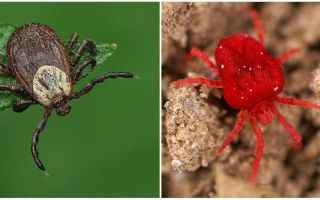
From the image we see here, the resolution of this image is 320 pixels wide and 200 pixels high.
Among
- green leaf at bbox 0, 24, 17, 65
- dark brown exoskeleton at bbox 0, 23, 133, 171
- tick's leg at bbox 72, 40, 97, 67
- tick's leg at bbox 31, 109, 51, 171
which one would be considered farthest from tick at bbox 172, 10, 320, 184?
green leaf at bbox 0, 24, 17, 65

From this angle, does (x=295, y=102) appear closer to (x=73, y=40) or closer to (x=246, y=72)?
(x=246, y=72)

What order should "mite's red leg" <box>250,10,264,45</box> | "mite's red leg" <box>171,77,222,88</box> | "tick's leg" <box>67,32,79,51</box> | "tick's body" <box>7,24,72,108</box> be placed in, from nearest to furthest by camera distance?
"mite's red leg" <box>171,77,222,88</box>
"tick's body" <box>7,24,72,108</box>
"tick's leg" <box>67,32,79,51</box>
"mite's red leg" <box>250,10,264,45</box>

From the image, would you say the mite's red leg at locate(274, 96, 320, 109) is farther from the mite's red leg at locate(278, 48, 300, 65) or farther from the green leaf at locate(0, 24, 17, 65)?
the green leaf at locate(0, 24, 17, 65)

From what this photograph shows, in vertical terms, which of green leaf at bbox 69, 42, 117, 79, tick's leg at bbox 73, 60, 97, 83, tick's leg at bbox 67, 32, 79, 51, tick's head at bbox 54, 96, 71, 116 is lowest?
tick's head at bbox 54, 96, 71, 116

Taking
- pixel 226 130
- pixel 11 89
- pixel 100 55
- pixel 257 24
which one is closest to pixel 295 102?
pixel 226 130

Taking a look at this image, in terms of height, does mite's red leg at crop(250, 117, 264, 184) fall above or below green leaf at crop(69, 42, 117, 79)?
below

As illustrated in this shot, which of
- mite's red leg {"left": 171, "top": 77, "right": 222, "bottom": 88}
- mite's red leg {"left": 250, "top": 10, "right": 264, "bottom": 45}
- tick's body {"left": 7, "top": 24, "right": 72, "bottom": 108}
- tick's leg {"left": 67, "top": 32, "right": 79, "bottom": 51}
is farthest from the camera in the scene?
mite's red leg {"left": 250, "top": 10, "right": 264, "bottom": 45}

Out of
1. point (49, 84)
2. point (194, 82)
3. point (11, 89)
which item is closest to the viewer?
point (194, 82)
